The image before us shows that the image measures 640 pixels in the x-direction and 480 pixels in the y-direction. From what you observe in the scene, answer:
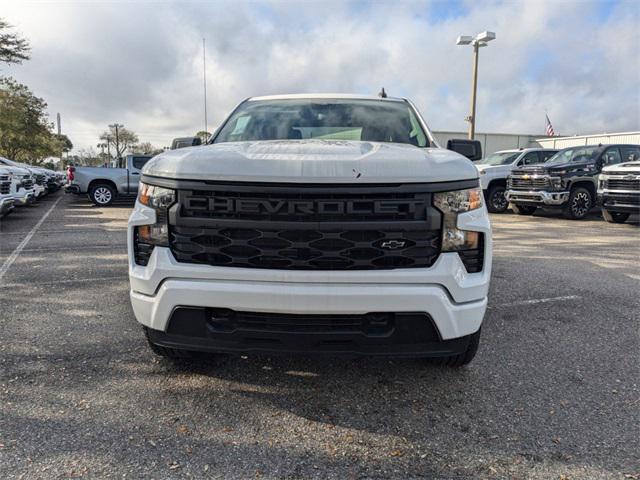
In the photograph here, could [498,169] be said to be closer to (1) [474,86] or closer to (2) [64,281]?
(1) [474,86]

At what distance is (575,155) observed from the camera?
42.1 ft

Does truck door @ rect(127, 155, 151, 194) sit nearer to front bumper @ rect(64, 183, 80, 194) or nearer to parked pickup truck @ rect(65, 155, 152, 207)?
parked pickup truck @ rect(65, 155, 152, 207)

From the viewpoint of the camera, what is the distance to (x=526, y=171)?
12562mm

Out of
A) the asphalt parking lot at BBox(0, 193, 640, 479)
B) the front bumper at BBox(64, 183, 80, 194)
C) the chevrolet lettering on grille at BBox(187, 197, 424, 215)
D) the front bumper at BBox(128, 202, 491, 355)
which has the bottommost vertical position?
the asphalt parking lot at BBox(0, 193, 640, 479)

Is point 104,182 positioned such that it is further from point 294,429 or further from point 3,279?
point 294,429

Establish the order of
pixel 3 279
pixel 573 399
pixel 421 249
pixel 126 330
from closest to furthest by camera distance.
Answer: pixel 421 249 < pixel 573 399 < pixel 126 330 < pixel 3 279

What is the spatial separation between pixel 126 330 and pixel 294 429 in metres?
1.94

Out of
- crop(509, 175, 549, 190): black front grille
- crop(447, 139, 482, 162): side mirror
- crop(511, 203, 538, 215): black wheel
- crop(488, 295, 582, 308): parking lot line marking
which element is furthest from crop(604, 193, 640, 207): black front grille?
crop(447, 139, 482, 162): side mirror

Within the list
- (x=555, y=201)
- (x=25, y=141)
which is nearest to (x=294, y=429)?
(x=555, y=201)

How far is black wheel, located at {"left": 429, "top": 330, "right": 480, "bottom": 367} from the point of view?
2.86 m

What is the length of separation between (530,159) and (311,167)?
1398 cm

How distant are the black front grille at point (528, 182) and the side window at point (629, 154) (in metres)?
2.33

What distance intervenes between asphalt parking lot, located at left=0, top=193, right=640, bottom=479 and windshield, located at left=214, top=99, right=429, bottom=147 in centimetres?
176

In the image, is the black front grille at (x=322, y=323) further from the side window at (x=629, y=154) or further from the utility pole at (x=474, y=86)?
the utility pole at (x=474, y=86)
